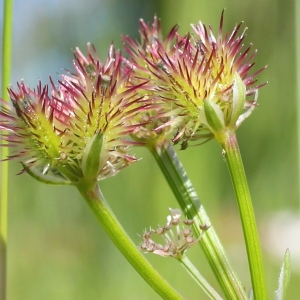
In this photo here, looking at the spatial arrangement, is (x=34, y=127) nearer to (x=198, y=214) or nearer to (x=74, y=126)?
(x=74, y=126)

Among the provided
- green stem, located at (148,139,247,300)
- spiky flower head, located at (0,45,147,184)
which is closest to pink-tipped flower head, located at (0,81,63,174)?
spiky flower head, located at (0,45,147,184)

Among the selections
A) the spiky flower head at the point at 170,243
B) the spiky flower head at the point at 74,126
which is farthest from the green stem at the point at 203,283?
the spiky flower head at the point at 74,126

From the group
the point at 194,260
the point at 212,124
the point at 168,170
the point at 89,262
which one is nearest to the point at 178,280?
the point at 194,260

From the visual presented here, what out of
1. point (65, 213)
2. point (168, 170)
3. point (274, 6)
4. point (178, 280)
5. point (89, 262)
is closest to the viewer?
point (168, 170)

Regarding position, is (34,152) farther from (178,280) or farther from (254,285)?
(178,280)

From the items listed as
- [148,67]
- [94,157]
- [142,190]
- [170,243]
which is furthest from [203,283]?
[142,190]

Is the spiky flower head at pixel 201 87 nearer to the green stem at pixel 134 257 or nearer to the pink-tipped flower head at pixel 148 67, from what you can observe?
the pink-tipped flower head at pixel 148 67
